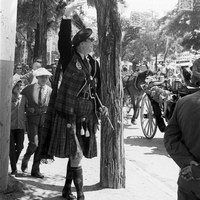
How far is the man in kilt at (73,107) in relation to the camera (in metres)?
4.32

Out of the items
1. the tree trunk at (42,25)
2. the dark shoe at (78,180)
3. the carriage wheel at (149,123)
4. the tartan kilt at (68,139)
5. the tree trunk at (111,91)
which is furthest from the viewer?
the tree trunk at (42,25)

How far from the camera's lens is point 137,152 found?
27.6ft

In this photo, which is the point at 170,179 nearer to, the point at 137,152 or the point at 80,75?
the point at 137,152

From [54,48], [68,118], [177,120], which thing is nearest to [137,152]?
[68,118]

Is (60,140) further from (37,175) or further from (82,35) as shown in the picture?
(37,175)

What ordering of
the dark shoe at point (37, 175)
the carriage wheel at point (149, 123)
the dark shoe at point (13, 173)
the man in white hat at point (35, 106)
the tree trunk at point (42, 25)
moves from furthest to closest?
the tree trunk at point (42, 25) → the carriage wheel at point (149, 123) → the man in white hat at point (35, 106) → the dark shoe at point (13, 173) → the dark shoe at point (37, 175)

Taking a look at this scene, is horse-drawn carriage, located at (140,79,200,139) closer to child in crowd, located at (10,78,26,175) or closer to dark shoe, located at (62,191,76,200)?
A: child in crowd, located at (10,78,26,175)

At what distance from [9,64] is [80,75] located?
840 mm

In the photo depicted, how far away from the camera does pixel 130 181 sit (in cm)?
564

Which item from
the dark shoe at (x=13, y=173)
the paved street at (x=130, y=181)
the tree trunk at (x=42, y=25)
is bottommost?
the paved street at (x=130, y=181)

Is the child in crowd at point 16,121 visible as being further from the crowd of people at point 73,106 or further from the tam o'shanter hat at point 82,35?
the tam o'shanter hat at point 82,35

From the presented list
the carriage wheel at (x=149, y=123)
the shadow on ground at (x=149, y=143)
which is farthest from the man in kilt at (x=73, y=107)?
the carriage wheel at (x=149, y=123)

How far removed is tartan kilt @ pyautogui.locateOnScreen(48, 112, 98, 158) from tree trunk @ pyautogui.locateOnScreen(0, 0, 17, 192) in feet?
1.95

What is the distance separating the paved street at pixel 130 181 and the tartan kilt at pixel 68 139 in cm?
63
